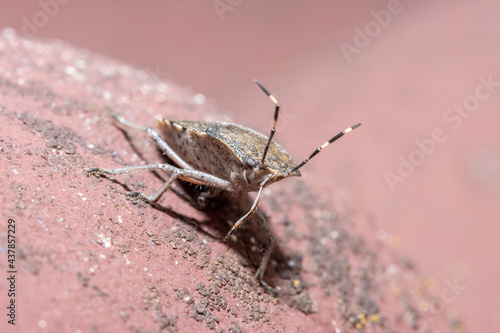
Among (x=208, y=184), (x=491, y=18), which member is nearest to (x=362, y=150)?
(x=491, y=18)

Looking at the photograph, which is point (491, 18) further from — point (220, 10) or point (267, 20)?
point (220, 10)

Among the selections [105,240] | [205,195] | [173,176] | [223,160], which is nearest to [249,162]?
[223,160]

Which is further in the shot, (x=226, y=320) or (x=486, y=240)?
(x=486, y=240)

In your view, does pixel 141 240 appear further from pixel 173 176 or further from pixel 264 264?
pixel 264 264

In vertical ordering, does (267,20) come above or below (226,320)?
above

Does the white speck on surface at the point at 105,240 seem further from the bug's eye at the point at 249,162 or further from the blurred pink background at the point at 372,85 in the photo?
the blurred pink background at the point at 372,85

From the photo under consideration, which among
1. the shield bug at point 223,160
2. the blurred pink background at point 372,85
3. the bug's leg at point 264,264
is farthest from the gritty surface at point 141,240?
the blurred pink background at point 372,85

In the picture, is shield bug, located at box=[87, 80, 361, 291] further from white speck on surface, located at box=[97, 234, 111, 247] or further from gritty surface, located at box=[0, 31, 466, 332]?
white speck on surface, located at box=[97, 234, 111, 247]
